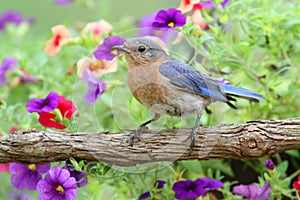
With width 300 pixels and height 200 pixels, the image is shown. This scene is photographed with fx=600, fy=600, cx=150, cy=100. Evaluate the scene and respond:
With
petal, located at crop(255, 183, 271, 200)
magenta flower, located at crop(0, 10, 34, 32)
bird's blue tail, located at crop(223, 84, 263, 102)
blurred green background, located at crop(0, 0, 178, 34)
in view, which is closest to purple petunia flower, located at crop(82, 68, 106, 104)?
bird's blue tail, located at crop(223, 84, 263, 102)

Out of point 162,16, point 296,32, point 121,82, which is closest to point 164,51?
point 162,16

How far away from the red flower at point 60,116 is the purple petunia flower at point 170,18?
23 centimetres

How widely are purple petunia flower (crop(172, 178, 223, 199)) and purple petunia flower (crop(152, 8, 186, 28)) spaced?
293 millimetres

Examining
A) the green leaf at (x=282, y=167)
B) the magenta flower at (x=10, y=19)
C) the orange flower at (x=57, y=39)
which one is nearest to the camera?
the green leaf at (x=282, y=167)

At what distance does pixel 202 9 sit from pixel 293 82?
0.26 meters

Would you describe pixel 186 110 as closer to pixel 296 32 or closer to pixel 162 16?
pixel 162 16

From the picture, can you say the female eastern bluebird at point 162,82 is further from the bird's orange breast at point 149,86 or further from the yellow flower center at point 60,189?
the yellow flower center at point 60,189

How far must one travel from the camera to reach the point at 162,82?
1021 mm

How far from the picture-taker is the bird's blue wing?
1029 millimetres

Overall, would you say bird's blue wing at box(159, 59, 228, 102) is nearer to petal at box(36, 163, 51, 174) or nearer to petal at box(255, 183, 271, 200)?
petal at box(255, 183, 271, 200)

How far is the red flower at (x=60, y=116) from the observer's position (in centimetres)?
112

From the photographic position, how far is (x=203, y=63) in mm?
1143

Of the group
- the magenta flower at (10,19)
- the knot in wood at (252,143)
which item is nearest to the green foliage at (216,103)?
the knot in wood at (252,143)

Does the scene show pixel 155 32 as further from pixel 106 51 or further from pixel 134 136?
pixel 134 136
